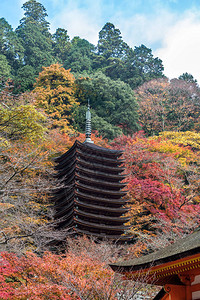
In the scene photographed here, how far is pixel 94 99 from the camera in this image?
34.1m

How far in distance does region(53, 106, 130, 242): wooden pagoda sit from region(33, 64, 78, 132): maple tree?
6.51m

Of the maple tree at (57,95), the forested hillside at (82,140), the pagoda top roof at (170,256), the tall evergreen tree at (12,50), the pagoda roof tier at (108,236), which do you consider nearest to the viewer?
the pagoda top roof at (170,256)

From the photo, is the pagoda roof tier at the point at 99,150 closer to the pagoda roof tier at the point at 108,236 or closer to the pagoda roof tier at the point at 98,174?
the pagoda roof tier at the point at 98,174

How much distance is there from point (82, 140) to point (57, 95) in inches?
277

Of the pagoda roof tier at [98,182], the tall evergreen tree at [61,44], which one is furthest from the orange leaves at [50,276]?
the tall evergreen tree at [61,44]

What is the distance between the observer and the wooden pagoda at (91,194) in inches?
789

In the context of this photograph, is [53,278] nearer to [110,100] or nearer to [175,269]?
[175,269]

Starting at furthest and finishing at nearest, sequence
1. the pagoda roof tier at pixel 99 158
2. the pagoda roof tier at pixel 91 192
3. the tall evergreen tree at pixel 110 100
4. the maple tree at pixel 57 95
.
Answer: the tall evergreen tree at pixel 110 100, the maple tree at pixel 57 95, the pagoda roof tier at pixel 99 158, the pagoda roof tier at pixel 91 192

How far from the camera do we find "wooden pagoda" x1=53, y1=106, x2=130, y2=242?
2003 cm

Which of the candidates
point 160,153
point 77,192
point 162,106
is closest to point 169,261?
point 77,192

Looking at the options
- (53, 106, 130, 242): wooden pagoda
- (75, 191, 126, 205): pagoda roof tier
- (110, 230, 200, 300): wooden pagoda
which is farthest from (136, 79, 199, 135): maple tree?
(110, 230, 200, 300): wooden pagoda

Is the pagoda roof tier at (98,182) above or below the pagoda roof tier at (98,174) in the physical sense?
below

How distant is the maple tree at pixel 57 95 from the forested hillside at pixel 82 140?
0.11m

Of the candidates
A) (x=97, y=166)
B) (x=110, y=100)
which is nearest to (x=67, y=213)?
(x=97, y=166)
